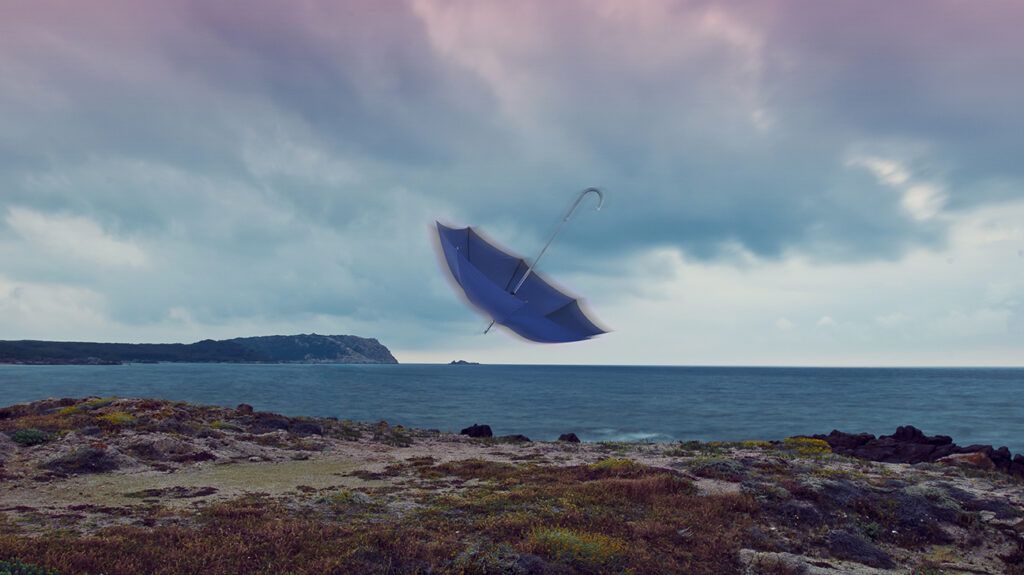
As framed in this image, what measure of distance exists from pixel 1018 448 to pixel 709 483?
2045 inches

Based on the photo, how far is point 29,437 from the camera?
23469mm

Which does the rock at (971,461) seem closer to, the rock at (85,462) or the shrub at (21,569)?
the shrub at (21,569)

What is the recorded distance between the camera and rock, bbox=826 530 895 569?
41.9 ft

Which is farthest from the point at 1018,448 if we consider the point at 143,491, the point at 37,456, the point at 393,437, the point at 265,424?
the point at 37,456

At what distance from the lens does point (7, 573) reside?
8211 millimetres

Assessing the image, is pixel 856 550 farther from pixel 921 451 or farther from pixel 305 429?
pixel 305 429

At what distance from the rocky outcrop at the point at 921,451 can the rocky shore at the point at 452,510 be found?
0.43 meters

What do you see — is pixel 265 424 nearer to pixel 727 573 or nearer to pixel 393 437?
pixel 393 437

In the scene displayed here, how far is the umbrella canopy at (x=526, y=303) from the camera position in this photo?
352 inches

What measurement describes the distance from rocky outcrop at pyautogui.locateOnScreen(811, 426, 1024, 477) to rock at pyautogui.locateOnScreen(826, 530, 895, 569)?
20.7 metres

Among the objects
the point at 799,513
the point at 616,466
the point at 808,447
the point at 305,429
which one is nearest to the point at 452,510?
the point at 616,466

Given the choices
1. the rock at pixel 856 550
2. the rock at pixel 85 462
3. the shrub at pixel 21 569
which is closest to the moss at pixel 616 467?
the rock at pixel 856 550

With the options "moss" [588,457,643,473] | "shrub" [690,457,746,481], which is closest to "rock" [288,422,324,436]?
"moss" [588,457,643,473]

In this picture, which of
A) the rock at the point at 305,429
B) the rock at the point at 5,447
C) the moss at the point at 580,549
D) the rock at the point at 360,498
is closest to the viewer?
the moss at the point at 580,549
